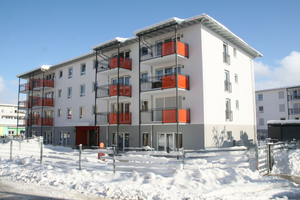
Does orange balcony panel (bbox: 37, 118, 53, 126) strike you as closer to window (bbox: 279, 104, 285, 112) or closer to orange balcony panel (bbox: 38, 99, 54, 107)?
orange balcony panel (bbox: 38, 99, 54, 107)

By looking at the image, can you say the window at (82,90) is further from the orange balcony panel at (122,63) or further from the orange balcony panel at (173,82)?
the orange balcony panel at (173,82)

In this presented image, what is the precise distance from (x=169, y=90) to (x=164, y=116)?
2022 mm

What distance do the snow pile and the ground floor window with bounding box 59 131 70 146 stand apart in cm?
2341

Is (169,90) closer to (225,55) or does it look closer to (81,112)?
(225,55)

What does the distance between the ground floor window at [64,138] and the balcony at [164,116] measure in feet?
42.2

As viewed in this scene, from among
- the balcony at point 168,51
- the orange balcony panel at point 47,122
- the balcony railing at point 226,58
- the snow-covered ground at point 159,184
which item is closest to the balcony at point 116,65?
the balcony at point 168,51

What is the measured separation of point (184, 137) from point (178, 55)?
20.3 ft

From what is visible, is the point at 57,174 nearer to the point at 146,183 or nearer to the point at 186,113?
the point at 146,183

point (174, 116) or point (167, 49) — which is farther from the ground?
point (167, 49)

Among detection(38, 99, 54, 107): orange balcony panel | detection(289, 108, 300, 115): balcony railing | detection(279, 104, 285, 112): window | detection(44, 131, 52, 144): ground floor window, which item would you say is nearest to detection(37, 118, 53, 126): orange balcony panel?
detection(44, 131, 52, 144): ground floor window

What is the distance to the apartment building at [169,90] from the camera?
1873 centimetres

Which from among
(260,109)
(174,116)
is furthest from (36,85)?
(260,109)

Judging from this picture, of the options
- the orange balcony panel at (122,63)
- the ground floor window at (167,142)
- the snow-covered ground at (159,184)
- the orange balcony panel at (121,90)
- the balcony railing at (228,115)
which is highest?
the orange balcony panel at (122,63)

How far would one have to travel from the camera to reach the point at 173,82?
18328 millimetres
